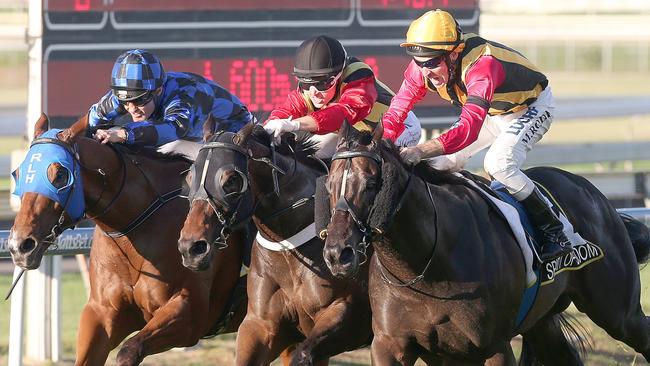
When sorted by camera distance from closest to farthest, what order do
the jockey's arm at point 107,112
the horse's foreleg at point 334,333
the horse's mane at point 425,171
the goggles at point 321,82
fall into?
the horse's mane at point 425,171 → the horse's foreleg at point 334,333 → the goggles at point 321,82 → the jockey's arm at point 107,112

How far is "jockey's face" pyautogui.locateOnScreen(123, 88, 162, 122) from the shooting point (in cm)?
562

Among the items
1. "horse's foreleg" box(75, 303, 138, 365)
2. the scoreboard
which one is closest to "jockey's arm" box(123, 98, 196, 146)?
"horse's foreleg" box(75, 303, 138, 365)

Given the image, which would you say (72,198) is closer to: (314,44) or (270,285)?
(270,285)

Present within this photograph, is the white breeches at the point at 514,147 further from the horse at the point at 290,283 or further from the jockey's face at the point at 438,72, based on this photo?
the horse at the point at 290,283

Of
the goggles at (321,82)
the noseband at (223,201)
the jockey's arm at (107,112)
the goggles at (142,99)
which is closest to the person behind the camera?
the noseband at (223,201)

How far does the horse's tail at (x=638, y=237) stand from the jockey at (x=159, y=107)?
1.94m

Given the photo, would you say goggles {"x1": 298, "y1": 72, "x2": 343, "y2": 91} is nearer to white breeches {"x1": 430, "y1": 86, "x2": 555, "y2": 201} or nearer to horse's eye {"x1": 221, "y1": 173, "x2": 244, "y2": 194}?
white breeches {"x1": 430, "y1": 86, "x2": 555, "y2": 201}

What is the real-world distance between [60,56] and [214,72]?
0.95 metres

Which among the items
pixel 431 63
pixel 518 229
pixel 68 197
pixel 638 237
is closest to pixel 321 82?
pixel 431 63

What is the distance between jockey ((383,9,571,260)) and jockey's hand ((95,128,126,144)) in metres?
1.11

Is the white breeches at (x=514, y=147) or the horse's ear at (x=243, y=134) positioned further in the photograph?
the white breeches at (x=514, y=147)

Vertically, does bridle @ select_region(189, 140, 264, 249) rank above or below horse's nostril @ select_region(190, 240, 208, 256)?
above

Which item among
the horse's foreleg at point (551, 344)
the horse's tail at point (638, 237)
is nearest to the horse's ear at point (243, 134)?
the horse's foreleg at point (551, 344)

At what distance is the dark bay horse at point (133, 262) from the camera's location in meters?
5.22
